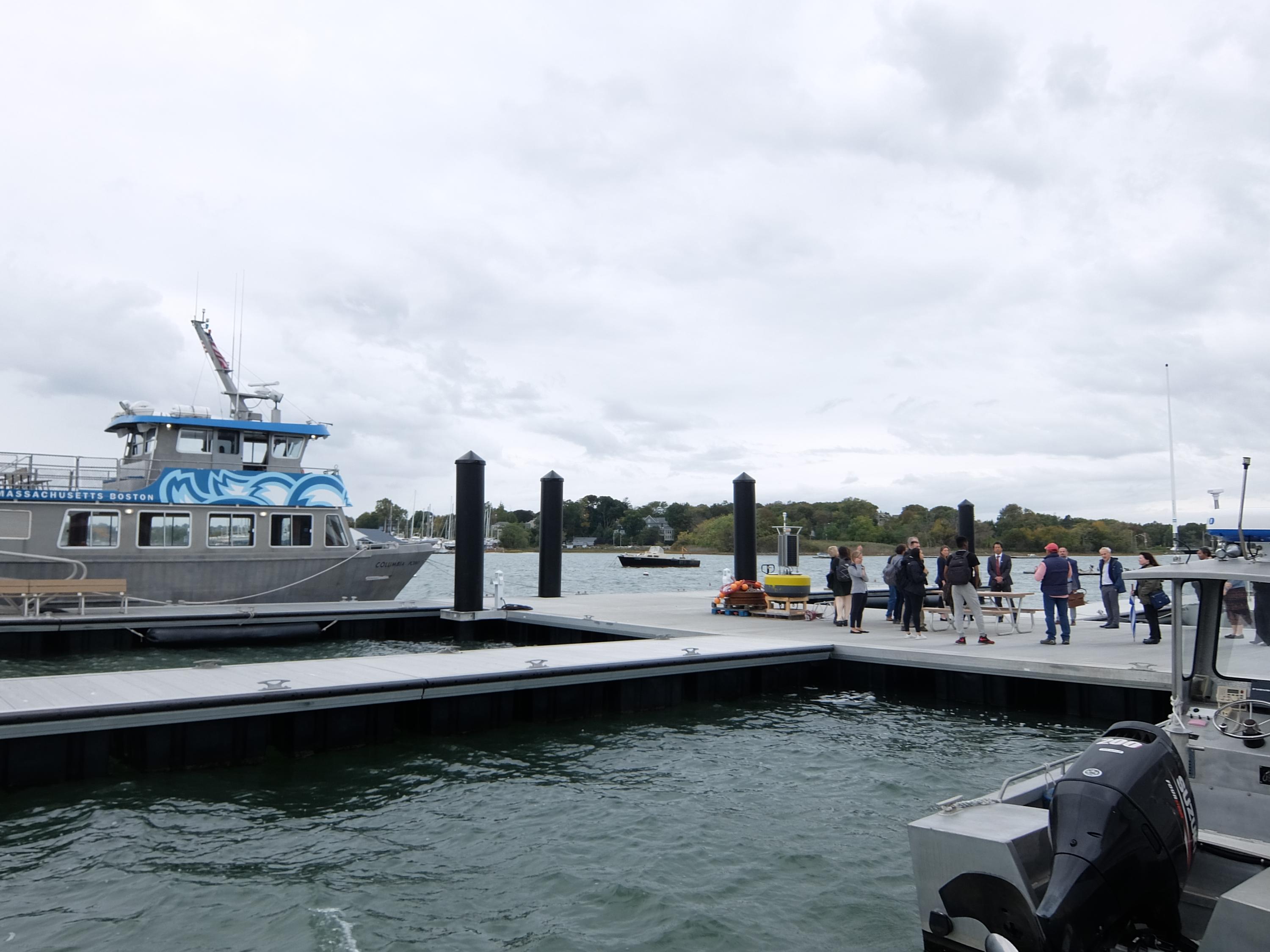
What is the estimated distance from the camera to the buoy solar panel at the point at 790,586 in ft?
62.2

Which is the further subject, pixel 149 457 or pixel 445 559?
pixel 445 559

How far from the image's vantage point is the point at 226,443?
75.5ft

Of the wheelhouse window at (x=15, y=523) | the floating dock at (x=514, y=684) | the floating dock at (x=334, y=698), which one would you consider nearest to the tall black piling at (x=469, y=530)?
the floating dock at (x=514, y=684)

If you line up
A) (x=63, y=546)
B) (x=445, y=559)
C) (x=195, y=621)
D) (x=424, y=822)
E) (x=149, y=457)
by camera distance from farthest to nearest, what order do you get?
(x=445, y=559) < (x=149, y=457) < (x=63, y=546) < (x=195, y=621) < (x=424, y=822)

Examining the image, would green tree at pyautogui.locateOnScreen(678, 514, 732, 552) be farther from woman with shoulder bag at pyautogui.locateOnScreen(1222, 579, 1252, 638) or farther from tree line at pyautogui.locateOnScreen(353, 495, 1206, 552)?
woman with shoulder bag at pyautogui.locateOnScreen(1222, 579, 1252, 638)

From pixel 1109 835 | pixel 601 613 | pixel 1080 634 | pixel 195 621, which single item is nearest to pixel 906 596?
pixel 1080 634

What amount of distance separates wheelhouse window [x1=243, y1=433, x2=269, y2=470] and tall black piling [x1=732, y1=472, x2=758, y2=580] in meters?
12.2

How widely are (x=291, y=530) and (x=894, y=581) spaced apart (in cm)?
1492

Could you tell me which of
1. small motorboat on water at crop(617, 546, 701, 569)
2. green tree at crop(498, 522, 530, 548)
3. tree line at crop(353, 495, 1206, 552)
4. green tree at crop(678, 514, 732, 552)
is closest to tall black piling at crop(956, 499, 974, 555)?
tree line at crop(353, 495, 1206, 552)

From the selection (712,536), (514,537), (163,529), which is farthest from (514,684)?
(514,537)

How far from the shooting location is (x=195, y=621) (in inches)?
744

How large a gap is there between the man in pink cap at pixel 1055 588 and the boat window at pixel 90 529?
64.3ft

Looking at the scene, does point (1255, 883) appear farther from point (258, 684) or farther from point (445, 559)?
point (445, 559)

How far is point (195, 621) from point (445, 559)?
11081cm
